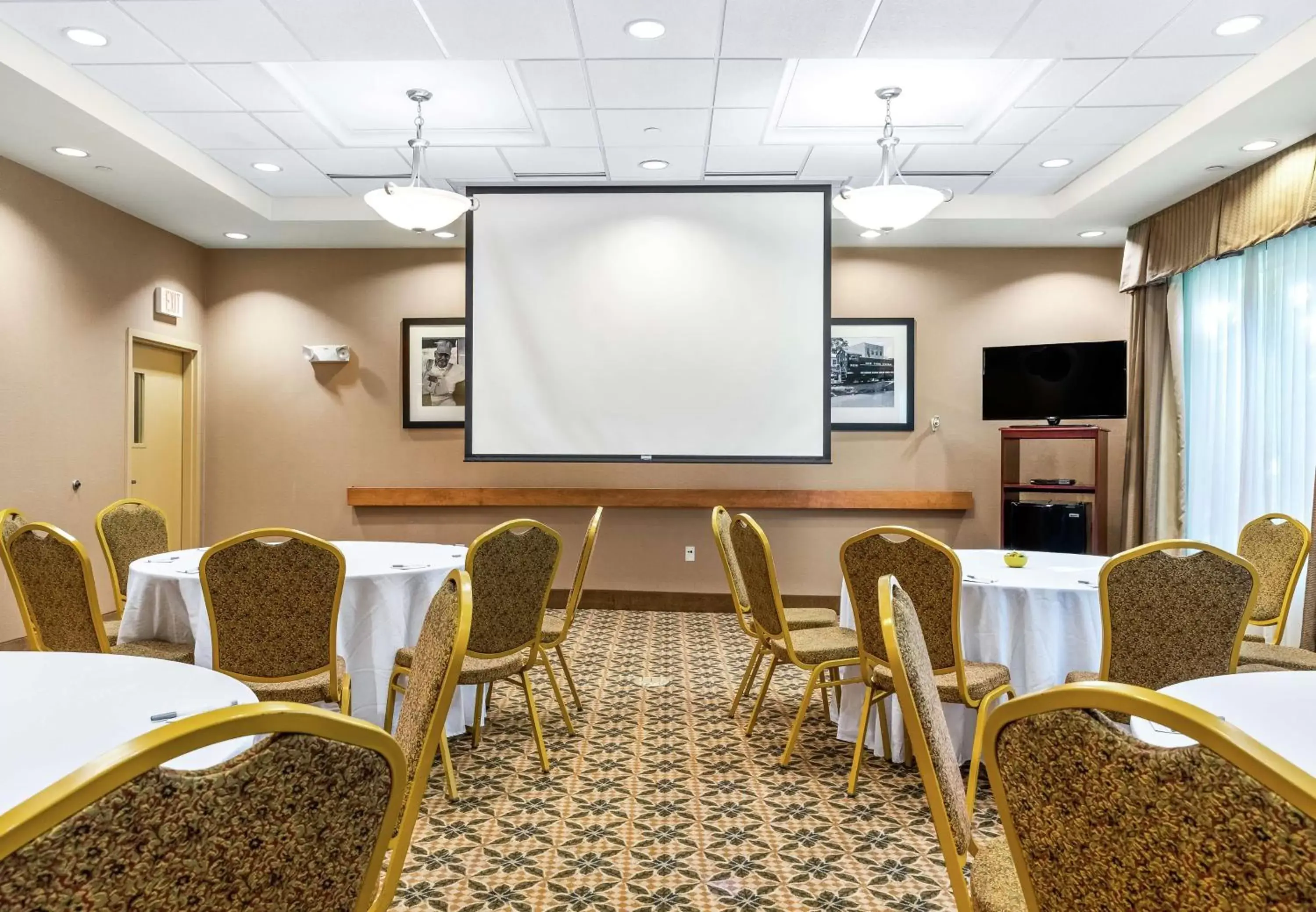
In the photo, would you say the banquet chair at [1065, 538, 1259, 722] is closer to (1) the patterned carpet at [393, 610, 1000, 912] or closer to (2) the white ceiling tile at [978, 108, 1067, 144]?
(1) the patterned carpet at [393, 610, 1000, 912]

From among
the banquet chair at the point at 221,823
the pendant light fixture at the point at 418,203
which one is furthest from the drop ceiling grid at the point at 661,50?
the banquet chair at the point at 221,823

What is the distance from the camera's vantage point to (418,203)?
14.0ft

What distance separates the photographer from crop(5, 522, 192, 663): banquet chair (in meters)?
2.79

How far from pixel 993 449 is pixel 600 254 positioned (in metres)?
3.54

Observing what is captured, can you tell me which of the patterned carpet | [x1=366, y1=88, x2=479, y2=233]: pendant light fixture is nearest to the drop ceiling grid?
[x1=366, y1=88, x2=479, y2=233]: pendant light fixture

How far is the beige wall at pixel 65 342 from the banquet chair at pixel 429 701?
4.31 m

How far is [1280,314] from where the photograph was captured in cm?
484

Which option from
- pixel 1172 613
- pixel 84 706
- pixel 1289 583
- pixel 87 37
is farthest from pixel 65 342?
pixel 1289 583

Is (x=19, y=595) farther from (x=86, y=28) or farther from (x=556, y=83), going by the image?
(x=556, y=83)

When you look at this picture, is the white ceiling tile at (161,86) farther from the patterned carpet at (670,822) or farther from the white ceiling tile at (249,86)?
the patterned carpet at (670,822)

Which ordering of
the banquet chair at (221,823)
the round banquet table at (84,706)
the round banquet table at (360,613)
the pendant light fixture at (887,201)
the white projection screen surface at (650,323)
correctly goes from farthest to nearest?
the white projection screen surface at (650,323) → the pendant light fixture at (887,201) → the round banquet table at (360,613) → the round banquet table at (84,706) → the banquet chair at (221,823)

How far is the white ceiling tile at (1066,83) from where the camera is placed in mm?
3986

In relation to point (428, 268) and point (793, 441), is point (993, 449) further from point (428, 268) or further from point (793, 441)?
point (428, 268)

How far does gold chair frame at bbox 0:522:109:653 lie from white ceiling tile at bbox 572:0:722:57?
269 centimetres
